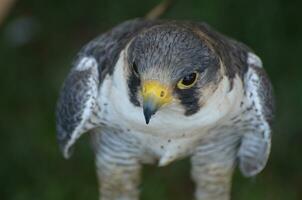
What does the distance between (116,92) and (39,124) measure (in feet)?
6.73

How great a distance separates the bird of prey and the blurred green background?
1.09 m

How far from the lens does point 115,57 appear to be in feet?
11.8

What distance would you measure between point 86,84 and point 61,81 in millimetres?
2097

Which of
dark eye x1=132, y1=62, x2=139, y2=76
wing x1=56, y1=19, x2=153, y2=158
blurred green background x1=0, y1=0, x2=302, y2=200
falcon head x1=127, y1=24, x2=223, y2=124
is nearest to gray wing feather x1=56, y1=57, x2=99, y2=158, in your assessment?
wing x1=56, y1=19, x2=153, y2=158

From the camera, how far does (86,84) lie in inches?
145

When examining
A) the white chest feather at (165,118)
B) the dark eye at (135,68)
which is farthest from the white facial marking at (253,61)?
the dark eye at (135,68)

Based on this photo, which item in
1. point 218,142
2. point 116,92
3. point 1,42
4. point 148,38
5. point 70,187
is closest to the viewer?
point 148,38

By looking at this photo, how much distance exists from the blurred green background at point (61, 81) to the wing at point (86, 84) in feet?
4.66

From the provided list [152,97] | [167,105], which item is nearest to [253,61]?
[167,105]

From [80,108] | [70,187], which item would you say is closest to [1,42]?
[70,187]

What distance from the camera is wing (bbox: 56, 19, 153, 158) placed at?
3660 mm

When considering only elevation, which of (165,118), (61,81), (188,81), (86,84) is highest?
(188,81)

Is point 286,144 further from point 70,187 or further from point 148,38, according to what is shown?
point 148,38

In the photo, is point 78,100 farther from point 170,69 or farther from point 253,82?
point 253,82
